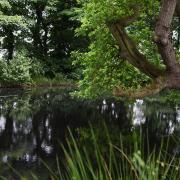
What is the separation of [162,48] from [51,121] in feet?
28.5

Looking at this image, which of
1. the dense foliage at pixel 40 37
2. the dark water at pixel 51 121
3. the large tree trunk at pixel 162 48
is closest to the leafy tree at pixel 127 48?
the large tree trunk at pixel 162 48

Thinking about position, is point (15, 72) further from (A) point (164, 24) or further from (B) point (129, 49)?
(A) point (164, 24)

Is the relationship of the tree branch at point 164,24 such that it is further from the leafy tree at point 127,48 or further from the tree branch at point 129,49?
the tree branch at point 129,49

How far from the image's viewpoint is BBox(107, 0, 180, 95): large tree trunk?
35.3 ft

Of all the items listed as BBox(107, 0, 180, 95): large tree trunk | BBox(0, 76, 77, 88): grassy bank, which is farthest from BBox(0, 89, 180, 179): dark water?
BBox(0, 76, 77, 88): grassy bank

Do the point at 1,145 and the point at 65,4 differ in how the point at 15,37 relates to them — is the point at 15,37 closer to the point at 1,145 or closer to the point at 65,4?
the point at 65,4

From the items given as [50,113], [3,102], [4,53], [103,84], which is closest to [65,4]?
[4,53]

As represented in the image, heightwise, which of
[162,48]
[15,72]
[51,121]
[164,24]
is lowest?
[51,121]

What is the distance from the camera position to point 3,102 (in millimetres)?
24656

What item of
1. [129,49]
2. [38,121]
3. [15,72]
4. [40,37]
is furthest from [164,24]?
[40,37]

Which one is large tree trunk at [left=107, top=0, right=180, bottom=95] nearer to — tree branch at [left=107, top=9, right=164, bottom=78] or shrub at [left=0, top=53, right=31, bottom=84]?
tree branch at [left=107, top=9, right=164, bottom=78]

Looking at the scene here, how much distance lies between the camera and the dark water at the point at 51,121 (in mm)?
12133

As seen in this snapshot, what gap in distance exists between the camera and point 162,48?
11.2 meters

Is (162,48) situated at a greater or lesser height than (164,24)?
lesser
